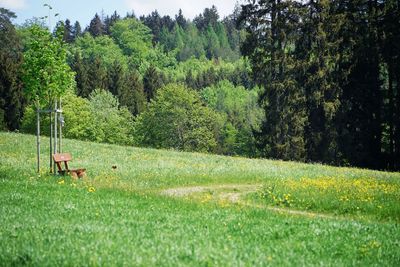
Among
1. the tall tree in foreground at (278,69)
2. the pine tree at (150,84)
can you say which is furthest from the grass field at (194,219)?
the pine tree at (150,84)

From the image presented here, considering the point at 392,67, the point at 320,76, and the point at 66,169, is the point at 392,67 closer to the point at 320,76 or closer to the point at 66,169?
the point at 320,76

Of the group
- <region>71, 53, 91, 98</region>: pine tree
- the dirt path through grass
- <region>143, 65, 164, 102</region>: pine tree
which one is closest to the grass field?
the dirt path through grass

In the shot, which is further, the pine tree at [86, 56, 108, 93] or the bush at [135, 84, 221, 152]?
the pine tree at [86, 56, 108, 93]

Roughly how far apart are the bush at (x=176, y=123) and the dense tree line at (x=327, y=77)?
28.3 m

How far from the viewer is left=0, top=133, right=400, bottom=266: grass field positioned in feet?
32.6

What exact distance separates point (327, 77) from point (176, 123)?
3421 centimetres

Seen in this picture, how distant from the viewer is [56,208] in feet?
50.3

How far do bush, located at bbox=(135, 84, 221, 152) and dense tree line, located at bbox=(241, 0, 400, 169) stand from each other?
28.3 metres

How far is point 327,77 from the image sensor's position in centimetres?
4903

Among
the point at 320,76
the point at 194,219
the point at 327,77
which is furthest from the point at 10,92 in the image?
the point at 194,219

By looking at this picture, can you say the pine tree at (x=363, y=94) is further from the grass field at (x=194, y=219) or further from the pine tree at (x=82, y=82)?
the pine tree at (x=82, y=82)

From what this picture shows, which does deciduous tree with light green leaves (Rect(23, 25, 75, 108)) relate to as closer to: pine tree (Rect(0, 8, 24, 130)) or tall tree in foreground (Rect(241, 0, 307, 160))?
tall tree in foreground (Rect(241, 0, 307, 160))

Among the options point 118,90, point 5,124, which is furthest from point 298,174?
point 118,90

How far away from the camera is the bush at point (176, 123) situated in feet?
255
